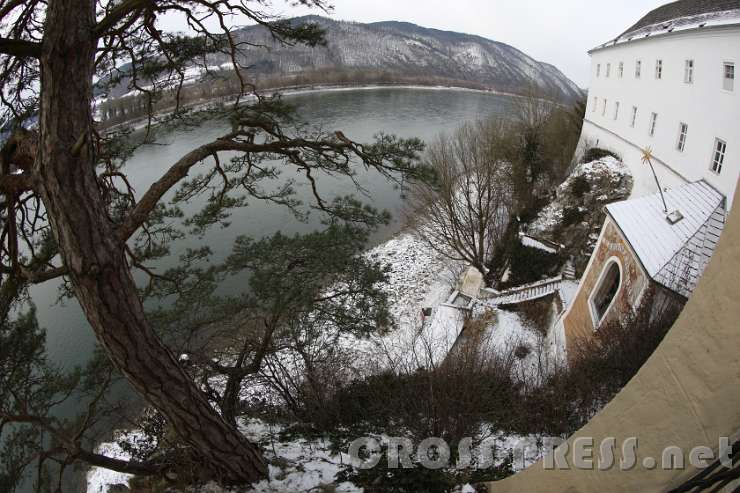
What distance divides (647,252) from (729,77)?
652 centimetres

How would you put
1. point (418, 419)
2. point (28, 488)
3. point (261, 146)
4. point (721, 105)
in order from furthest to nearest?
point (721, 105), point (28, 488), point (418, 419), point (261, 146)

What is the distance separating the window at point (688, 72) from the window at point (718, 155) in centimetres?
248

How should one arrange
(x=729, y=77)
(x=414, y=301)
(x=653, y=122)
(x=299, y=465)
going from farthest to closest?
1. (x=414, y=301)
2. (x=653, y=122)
3. (x=729, y=77)
4. (x=299, y=465)

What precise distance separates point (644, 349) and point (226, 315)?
6179 millimetres

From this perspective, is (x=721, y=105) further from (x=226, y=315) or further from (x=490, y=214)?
(x=226, y=315)

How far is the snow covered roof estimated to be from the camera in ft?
34.0

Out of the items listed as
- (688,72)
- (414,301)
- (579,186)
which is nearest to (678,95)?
(688,72)

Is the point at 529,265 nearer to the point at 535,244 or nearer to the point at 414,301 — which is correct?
the point at 535,244

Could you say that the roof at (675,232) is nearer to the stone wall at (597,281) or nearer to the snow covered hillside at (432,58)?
the stone wall at (597,281)

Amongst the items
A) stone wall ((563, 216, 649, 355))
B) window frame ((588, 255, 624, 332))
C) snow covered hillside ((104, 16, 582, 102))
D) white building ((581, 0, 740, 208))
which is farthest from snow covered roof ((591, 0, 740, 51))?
snow covered hillside ((104, 16, 582, 102))

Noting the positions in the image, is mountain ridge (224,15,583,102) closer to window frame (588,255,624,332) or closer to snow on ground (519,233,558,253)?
snow on ground (519,233,558,253)

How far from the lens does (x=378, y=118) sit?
28656 millimetres

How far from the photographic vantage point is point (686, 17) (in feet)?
40.7

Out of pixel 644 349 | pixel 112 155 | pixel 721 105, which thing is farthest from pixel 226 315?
pixel 721 105
